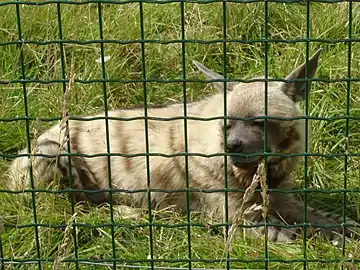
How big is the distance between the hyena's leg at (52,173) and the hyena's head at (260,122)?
84 centimetres

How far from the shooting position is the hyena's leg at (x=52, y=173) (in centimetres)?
460

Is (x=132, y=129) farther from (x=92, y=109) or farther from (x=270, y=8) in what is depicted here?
(x=270, y=8)

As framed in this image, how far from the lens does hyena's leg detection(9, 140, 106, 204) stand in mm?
4599

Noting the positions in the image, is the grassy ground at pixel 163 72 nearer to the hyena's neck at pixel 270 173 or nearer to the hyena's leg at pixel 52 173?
the hyena's leg at pixel 52 173

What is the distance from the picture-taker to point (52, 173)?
15.6 ft

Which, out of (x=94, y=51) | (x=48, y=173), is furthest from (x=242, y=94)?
(x=94, y=51)

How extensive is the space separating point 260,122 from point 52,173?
1.25m

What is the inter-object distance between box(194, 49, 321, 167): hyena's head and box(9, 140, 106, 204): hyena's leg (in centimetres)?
84

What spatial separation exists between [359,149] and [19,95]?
2345 millimetres

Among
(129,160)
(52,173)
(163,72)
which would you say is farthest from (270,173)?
(163,72)

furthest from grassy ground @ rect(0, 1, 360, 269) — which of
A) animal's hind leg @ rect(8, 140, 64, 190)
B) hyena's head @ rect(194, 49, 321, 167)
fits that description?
hyena's head @ rect(194, 49, 321, 167)

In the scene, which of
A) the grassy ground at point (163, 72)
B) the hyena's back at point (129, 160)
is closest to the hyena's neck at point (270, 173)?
the grassy ground at point (163, 72)

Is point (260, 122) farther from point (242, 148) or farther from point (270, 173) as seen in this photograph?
point (270, 173)

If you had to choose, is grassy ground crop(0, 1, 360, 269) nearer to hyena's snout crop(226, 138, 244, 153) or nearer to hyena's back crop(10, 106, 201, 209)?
hyena's back crop(10, 106, 201, 209)
